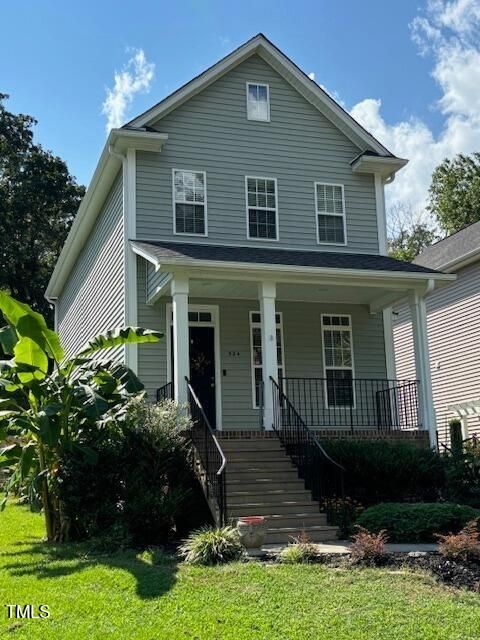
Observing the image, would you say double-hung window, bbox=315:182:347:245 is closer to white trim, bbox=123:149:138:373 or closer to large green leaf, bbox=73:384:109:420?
white trim, bbox=123:149:138:373

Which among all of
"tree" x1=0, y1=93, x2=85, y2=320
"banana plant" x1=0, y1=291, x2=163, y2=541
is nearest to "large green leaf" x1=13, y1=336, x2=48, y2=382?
"banana plant" x1=0, y1=291, x2=163, y2=541

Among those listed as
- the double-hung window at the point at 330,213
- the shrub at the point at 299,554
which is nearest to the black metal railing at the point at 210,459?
the shrub at the point at 299,554

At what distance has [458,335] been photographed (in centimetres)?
2009

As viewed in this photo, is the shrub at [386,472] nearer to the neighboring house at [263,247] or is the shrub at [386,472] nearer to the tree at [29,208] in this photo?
the neighboring house at [263,247]

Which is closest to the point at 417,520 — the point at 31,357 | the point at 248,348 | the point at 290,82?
the point at 31,357

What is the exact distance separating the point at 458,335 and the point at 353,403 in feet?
20.1

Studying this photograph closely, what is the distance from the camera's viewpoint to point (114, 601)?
645 centimetres

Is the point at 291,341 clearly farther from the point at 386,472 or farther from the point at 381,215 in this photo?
the point at 386,472

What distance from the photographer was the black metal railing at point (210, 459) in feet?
31.5

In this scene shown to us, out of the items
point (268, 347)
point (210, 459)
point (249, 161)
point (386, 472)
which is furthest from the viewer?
point (249, 161)

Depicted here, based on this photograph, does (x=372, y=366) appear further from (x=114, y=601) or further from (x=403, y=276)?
(x=114, y=601)

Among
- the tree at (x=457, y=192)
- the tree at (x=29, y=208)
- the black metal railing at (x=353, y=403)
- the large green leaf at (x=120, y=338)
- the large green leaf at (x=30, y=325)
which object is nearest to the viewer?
the large green leaf at (x=30, y=325)

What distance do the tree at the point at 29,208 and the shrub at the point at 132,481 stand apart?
20.5 metres

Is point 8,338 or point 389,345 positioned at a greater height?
point 389,345
